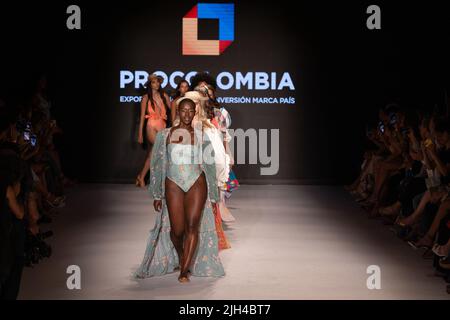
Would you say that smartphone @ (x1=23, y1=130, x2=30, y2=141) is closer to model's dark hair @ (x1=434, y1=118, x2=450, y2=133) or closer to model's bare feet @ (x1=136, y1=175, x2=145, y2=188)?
model's dark hair @ (x1=434, y1=118, x2=450, y2=133)

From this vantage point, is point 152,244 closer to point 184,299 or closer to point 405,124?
point 184,299

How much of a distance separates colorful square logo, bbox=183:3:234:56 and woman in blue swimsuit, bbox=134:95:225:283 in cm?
573

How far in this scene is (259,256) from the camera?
692cm

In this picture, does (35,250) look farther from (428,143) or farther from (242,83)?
(242,83)

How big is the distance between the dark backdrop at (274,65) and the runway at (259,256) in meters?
1.62

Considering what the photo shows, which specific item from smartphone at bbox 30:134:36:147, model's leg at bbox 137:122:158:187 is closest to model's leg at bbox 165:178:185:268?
smartphone at bbox 30:134:36:147

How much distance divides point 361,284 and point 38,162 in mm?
3552

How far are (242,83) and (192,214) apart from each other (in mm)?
5977

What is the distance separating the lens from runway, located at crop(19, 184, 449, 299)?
571cm

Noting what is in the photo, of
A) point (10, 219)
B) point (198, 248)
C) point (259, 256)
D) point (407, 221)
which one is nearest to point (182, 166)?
point (198, 248)

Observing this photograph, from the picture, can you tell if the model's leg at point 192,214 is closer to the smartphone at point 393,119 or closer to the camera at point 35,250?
the camera at point 35,250

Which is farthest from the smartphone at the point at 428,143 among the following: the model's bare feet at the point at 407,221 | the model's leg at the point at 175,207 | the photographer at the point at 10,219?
the photographer at the point at 10,219

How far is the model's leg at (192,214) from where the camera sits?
594 cm

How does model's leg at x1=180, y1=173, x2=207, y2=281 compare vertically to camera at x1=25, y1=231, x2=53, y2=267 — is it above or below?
above
